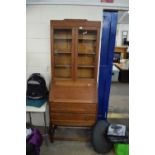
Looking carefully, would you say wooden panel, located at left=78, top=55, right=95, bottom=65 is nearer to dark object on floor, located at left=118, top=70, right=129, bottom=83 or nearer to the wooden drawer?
the wooden drawer

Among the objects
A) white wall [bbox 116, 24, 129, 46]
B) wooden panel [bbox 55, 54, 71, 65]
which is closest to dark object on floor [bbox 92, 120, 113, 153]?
wooden panel [bbox 55, 54, 71, 65]

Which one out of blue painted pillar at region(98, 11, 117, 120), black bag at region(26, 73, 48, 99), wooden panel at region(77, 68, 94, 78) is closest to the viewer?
black bag at region(26, 73, 48, 99)

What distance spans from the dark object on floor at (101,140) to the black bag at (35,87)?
98 centimetres

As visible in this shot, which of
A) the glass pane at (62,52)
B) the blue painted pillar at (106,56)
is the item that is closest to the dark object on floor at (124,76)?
the blue painted pillar at (106,56)

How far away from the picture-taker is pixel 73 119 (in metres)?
2.73

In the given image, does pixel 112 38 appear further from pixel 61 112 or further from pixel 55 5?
pixel 61 112

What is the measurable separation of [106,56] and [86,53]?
0.38 meters

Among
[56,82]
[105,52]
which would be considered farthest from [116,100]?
[56,82]

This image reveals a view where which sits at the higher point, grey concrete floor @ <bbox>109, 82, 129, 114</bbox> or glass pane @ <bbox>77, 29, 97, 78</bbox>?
glass pane @ <bbox>77, 29, 97, 78</bbox>

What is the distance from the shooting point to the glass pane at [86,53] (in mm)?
2764

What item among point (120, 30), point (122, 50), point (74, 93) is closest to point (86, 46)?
point (74, 93)

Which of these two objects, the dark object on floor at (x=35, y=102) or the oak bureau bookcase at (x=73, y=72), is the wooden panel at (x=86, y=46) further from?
the dark object on floor at (x=35, y=102)

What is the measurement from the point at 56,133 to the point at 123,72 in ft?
11.9

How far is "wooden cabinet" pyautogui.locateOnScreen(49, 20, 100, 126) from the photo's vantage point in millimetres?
2633
